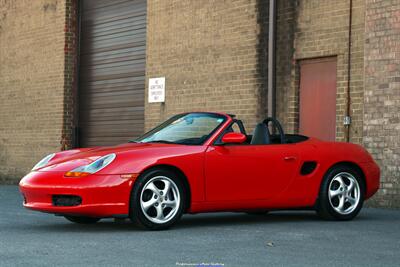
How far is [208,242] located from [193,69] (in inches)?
375

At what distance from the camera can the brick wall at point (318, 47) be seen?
13703mm

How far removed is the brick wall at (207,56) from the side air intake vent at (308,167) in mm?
5560

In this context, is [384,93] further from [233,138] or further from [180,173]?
[180,173]

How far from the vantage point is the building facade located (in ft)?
43.5

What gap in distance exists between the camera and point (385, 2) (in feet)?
42.9

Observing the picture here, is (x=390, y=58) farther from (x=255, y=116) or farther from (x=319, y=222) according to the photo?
(x=319, y=222)

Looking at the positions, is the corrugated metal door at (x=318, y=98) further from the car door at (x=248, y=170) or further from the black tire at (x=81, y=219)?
the black tire at (x=81, y=219)

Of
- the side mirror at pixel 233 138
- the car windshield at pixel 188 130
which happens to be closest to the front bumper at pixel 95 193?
the car windshield at pixel 188 130

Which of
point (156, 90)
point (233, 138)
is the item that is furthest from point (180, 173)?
point (156, 90)

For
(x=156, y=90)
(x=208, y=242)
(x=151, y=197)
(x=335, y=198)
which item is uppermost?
(x=156, y=90)

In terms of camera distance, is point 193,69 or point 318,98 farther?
point 193,69

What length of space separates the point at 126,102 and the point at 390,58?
7647mm

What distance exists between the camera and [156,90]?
58.7 ft

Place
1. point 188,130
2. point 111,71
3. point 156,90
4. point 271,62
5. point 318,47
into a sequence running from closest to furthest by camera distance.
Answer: point 188,130
point 318,47
point 271,62
point 156,90
point 111,71
